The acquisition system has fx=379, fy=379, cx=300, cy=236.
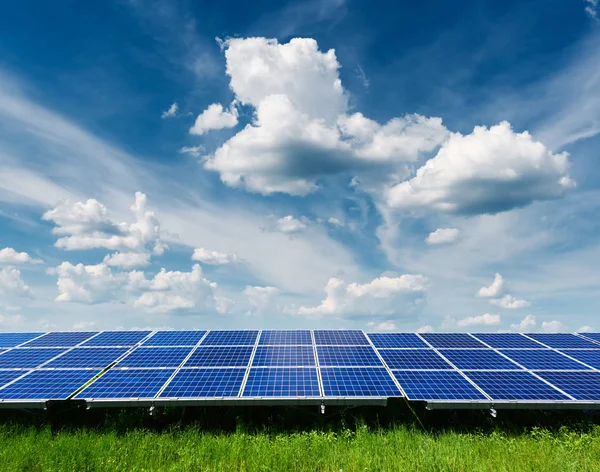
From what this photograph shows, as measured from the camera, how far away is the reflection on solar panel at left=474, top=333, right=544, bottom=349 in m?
26.3

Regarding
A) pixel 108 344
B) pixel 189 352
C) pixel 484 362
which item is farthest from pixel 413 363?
pixel 108 344

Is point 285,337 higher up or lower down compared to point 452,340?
higher up

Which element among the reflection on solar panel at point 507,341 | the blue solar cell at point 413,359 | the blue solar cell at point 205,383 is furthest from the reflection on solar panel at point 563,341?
the blue solar cell at point 205,383

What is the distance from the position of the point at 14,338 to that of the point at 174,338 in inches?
517

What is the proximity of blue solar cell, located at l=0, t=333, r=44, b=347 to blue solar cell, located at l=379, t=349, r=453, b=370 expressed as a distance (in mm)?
26240

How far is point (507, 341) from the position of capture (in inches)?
1078

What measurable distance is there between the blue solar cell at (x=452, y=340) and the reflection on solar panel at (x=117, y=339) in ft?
68.9

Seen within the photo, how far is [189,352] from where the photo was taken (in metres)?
24.0

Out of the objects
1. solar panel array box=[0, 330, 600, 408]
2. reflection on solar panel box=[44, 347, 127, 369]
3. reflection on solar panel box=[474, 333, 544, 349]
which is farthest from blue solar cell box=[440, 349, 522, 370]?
reflection on solar panel box=[44, 347, 127, 369]

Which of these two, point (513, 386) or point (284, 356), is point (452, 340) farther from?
point (284, 356)

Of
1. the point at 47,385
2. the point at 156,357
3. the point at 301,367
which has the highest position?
the point at 156,357

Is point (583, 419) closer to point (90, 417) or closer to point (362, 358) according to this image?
point (362, 358)

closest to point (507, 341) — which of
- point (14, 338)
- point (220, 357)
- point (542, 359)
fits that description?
point (542, 359)

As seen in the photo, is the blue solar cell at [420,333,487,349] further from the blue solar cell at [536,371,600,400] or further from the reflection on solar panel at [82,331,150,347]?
the reflection on solar panel at [82,331,150,347]
